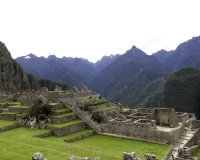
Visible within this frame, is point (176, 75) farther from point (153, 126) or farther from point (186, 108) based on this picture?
point (153, 126)

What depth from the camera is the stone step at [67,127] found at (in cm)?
2395

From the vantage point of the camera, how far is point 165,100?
86250 mm

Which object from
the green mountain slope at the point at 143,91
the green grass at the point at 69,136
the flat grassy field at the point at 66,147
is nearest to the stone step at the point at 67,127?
the green grass at the point at 69,136

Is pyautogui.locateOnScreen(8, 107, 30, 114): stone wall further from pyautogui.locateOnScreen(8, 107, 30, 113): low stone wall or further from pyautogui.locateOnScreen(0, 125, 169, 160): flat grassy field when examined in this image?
pyautogui.locateOnScreen(0, 125, 169, 160): flat grassy field

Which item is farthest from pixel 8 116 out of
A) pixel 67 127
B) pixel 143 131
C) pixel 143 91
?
pixel 143 91

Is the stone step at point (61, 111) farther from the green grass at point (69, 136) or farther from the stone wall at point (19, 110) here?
the stone wall at point (19, 110)

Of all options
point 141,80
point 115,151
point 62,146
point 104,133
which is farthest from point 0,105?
point 141,80

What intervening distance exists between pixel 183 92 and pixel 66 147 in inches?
3128

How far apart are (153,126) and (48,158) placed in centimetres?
1278

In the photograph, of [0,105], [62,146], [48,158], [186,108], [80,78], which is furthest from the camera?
[80,78]

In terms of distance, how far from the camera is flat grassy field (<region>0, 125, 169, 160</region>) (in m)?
14.7

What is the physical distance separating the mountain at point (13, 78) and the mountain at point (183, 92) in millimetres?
62297

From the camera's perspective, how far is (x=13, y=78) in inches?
5846

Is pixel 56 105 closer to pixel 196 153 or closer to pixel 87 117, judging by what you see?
pixel 87 117
